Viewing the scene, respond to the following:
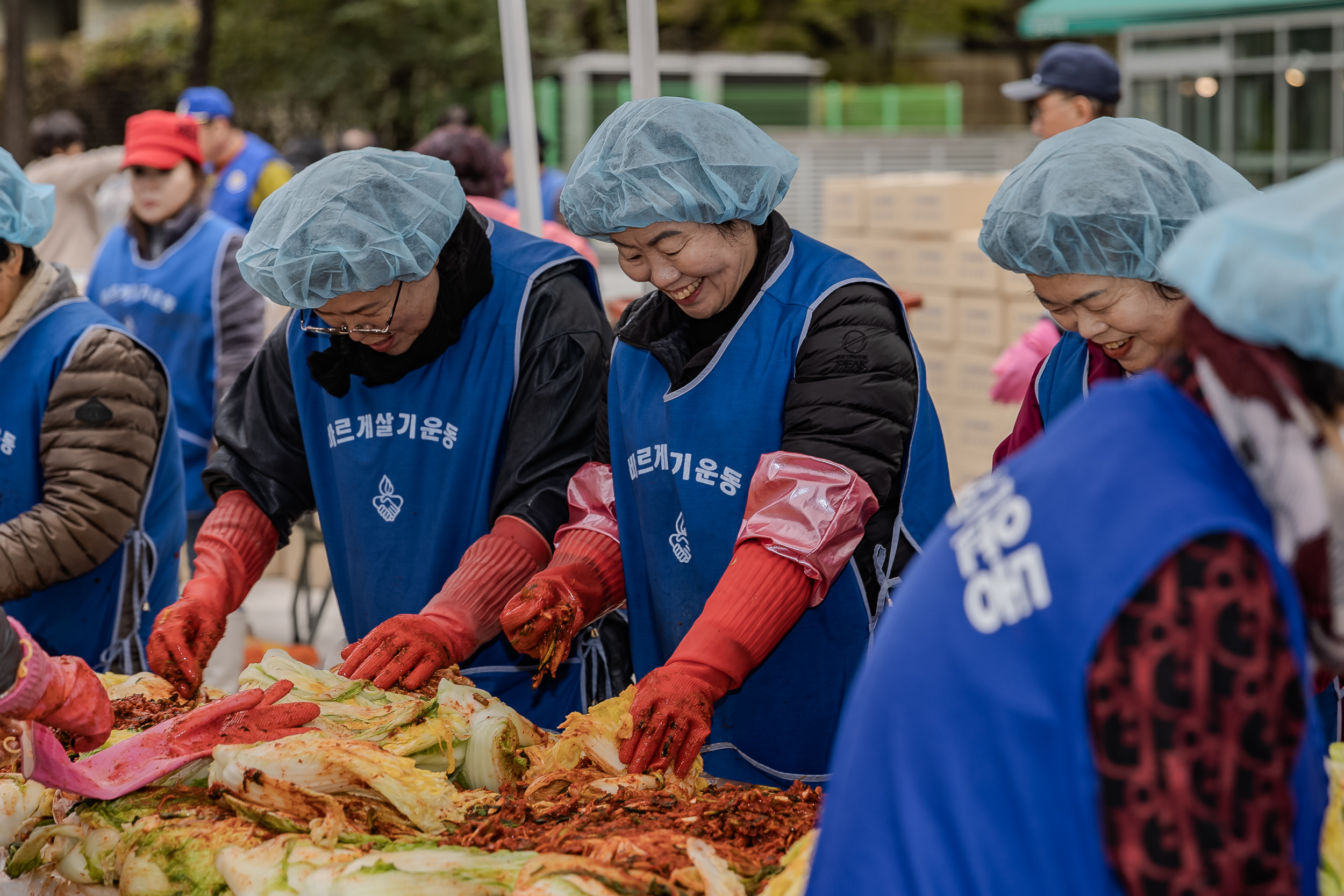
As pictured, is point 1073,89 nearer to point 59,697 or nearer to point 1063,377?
point 1063,377

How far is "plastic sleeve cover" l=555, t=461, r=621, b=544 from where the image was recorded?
9.12 ft

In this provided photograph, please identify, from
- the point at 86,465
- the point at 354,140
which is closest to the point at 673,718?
the point at 86,465

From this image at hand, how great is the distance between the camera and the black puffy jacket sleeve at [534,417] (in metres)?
2.84

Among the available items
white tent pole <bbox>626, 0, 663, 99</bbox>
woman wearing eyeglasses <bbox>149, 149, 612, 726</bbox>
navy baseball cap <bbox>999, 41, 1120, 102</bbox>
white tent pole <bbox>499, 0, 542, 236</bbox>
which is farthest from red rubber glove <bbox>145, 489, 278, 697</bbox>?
navy baseball cap <bbox>999, 41, 1120, 102</bbox>

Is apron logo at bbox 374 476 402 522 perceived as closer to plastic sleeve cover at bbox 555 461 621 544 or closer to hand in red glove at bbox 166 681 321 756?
plastic sleeve cover at bbox 555 461 621 544

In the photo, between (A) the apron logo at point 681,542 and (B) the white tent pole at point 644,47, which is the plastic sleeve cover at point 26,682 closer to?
(A) the apron logo at point 681,542

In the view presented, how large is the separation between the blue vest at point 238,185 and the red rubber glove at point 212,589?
542 cm

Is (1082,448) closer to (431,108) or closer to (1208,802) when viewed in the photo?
(1208,802)

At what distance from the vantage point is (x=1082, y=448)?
1.15 metres

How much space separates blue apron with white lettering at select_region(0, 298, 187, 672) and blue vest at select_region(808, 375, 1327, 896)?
8.54ft

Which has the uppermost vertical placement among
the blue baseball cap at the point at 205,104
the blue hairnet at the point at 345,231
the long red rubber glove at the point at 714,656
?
the blue baseball cap at the point at 205,104

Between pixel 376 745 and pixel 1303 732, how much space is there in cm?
158

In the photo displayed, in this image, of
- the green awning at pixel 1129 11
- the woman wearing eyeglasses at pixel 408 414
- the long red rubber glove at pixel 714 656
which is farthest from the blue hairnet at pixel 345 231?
the green awning at pixel 1129 11

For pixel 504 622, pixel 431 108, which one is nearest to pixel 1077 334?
pixel 504 622
